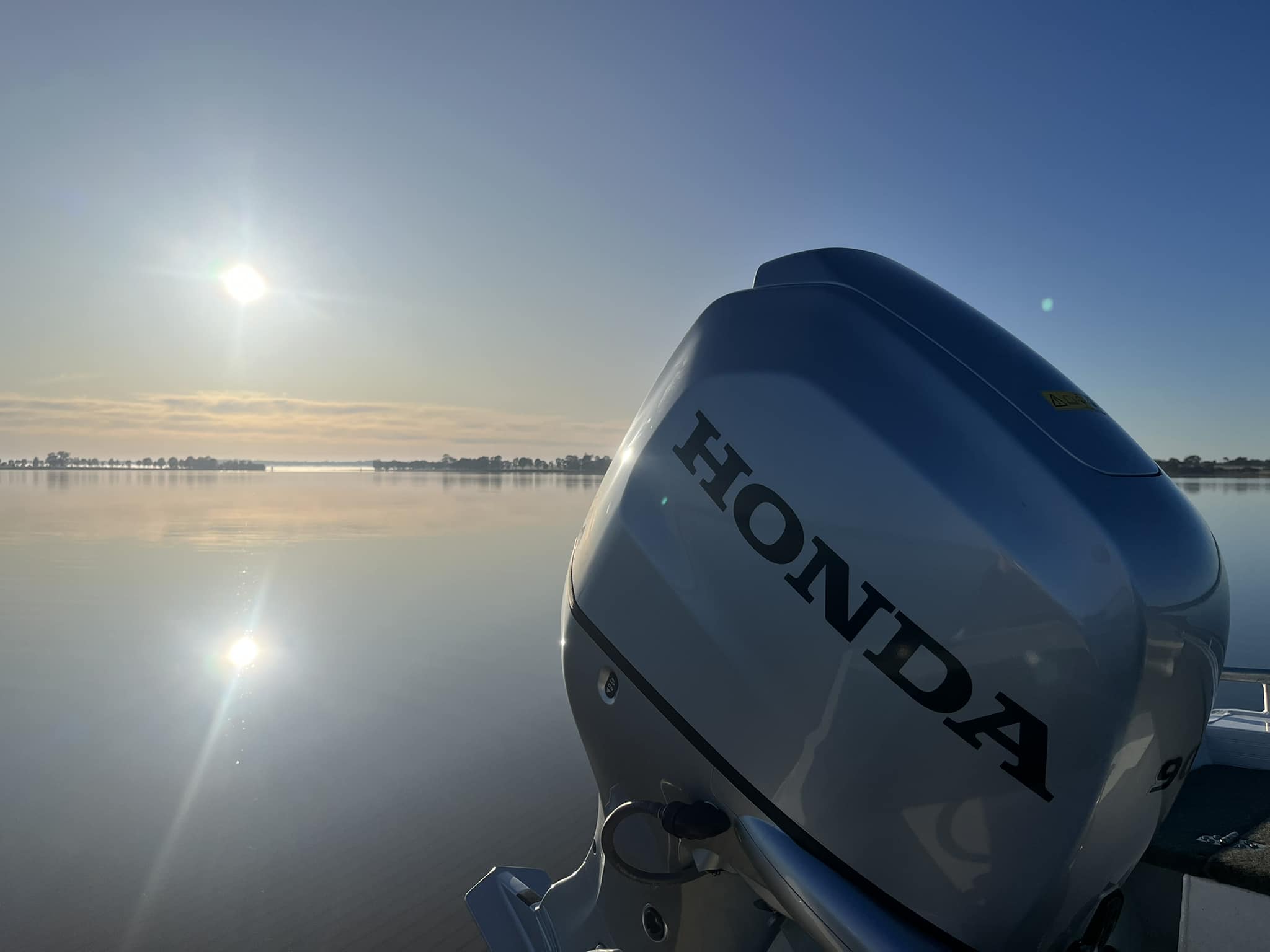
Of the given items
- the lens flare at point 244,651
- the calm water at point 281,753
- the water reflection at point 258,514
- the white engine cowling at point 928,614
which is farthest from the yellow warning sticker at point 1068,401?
the water reflection at point 258,514

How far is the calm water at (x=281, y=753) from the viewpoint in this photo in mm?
3338

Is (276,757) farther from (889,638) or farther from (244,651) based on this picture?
(889,638)

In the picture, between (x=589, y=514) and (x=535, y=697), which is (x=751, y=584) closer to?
(x=589, y=514)

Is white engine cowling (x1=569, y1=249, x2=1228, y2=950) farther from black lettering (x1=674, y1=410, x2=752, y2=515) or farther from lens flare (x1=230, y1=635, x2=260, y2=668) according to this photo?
lens flare (x1=230, y1=635, x2=260, y2=668)

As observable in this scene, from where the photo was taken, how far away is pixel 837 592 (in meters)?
1.37

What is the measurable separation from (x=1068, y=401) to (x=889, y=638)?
23.1 inches

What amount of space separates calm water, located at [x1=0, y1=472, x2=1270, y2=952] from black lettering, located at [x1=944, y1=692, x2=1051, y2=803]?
2.65m

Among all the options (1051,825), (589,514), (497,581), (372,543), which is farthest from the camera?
(372,543)

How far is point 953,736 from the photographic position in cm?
127

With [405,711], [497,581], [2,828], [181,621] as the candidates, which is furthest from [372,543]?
[2,828]

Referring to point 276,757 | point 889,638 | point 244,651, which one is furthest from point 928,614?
point 244,651

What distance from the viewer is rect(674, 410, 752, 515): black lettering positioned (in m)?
1.55

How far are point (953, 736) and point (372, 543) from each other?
17044 mm

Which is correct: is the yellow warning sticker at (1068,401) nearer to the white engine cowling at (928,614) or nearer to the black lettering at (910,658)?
the white engine cowling at (928,614)
